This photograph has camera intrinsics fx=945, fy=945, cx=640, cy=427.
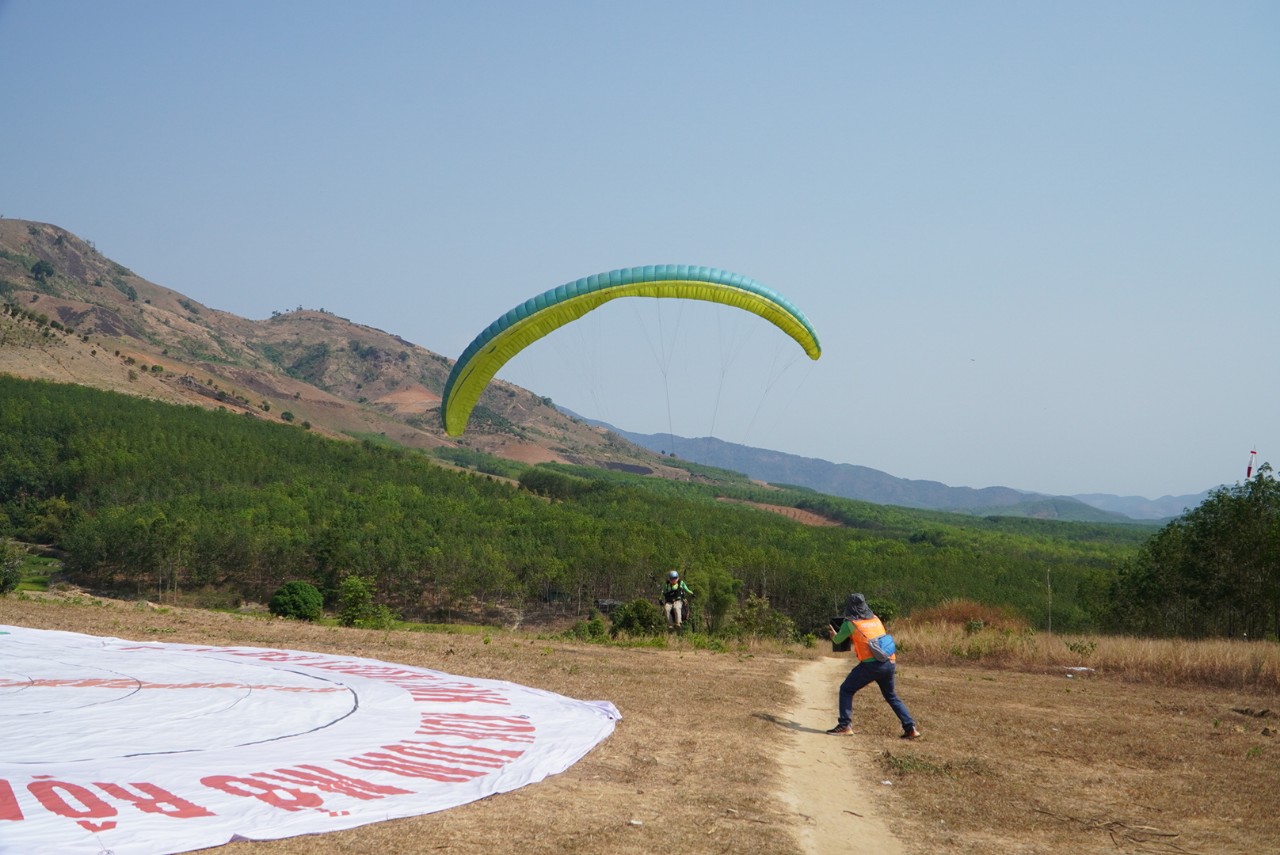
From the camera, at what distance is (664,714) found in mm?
11250

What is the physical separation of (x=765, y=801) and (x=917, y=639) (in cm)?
1352

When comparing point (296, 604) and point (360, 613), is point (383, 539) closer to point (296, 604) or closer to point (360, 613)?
point (296, 604)

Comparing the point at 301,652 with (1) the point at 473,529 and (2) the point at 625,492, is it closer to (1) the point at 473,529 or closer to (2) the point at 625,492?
(1) the point at 473,529

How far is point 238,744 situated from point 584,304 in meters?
14.5

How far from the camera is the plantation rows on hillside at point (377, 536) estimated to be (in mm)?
65062

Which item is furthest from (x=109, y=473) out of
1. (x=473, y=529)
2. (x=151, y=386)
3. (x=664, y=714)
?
(x=664, y=714)

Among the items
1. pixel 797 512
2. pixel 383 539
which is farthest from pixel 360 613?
pixel 797 512

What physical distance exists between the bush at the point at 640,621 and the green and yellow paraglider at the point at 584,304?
280 inches

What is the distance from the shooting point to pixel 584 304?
21.5 meters

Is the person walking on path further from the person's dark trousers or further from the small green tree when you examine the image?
the small green tree

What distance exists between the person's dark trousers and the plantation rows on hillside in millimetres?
41995

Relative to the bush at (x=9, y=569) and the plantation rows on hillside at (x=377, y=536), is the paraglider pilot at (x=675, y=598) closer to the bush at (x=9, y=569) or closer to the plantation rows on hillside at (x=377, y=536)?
the bush at (x=9, y=569)

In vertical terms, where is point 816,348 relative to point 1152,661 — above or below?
above

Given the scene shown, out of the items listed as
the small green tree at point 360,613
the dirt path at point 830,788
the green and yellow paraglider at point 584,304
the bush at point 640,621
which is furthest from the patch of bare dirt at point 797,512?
the dirt path at point 830,788
